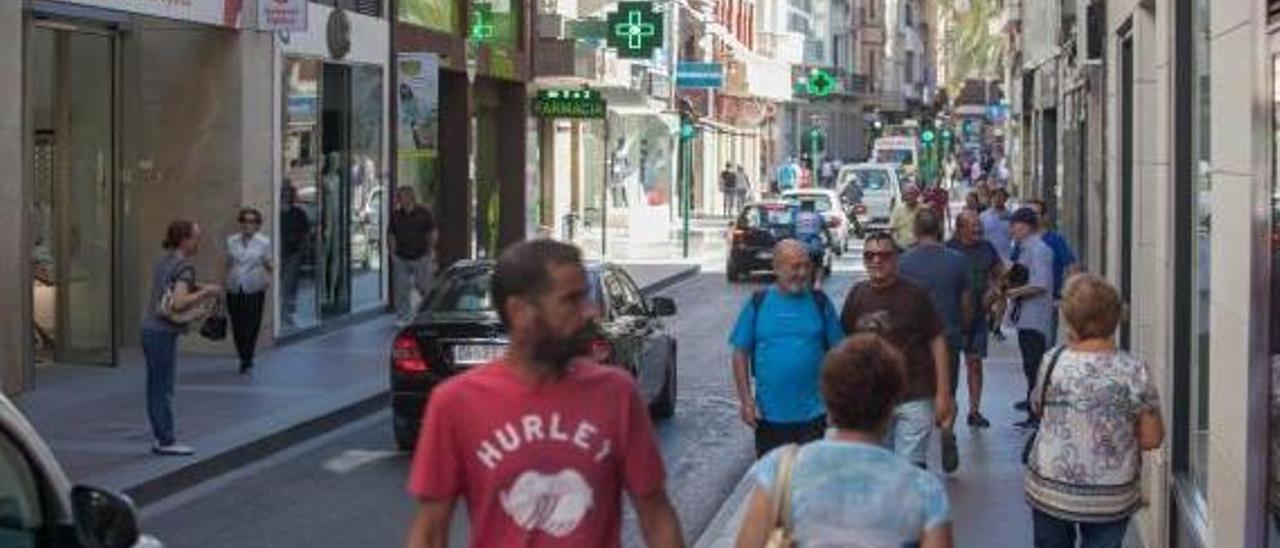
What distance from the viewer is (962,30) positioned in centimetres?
5606

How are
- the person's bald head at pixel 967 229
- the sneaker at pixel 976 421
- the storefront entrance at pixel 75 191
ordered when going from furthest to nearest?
1. the storefront entrance at pixel 75 191
2. the person's bald head at pixel 967 229
3. the sneaker at pixel 976 421

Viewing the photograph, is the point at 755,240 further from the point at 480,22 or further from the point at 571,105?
the point at 480,22

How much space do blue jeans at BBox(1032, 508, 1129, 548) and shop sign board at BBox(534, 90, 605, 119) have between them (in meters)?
29.1

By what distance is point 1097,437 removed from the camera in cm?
701

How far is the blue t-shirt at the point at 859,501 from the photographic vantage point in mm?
4625

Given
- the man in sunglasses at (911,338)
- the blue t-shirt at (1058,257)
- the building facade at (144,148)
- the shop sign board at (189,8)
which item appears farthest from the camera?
the building facade at (144,148)

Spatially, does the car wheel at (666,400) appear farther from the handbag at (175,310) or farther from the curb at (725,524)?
the handbag at (175,310)

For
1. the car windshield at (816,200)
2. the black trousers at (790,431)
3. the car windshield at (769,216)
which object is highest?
the car windshield at (816,200)

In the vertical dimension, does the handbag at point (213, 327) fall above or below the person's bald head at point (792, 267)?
below

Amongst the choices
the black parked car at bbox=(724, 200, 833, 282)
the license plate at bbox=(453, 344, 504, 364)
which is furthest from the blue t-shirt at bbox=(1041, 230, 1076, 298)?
the black parked car at bbox=(724, 200, 833, 282)

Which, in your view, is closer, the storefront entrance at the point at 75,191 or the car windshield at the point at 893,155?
the storefront entrance at the point at 75,191

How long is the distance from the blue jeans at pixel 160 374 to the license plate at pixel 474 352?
189 cm

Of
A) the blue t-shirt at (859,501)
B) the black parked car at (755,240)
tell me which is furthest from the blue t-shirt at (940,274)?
the black parked car at (755,240)

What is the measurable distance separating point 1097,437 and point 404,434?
8.28m
